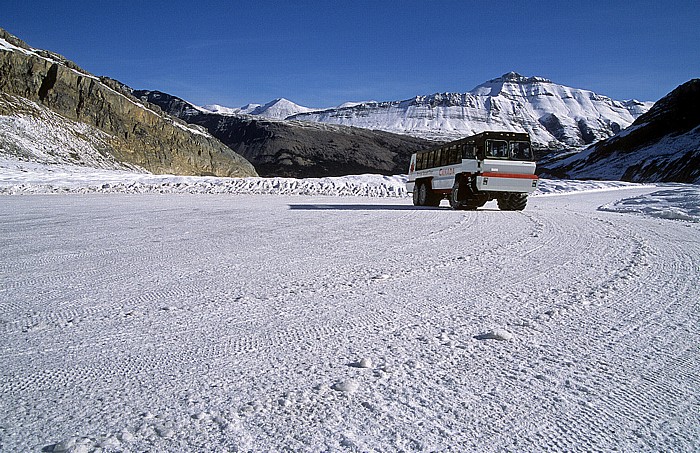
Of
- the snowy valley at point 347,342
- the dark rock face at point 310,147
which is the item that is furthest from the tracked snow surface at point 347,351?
the dark rock face at point 310,147

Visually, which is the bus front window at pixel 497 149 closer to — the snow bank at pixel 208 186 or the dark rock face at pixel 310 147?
the snow bank at pixel 208 186

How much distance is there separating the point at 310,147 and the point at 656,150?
96410 mm

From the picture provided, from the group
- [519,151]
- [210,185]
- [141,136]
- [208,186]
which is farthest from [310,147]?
[519,151]

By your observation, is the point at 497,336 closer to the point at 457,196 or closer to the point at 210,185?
the point at 457,196

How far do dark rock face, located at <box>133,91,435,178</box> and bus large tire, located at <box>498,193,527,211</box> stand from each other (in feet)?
384

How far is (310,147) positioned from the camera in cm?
15812

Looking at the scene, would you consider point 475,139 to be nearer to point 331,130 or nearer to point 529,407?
point 529,407

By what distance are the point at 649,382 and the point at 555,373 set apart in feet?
1.60

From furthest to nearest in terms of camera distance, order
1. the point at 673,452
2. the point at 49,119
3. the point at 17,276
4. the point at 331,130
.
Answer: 1. the point at 331,130
2. the point at 49,119
3. the point at 17,276
4. the point at 673,452

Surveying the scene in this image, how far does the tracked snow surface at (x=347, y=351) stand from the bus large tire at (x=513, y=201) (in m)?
10.1

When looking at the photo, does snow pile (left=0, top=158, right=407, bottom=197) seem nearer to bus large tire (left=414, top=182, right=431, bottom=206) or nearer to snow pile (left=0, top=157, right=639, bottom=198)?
snow pile (left=0, top=157, right=639, bottom=198)

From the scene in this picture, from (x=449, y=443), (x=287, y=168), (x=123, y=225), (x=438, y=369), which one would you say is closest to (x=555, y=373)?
(x=438, y=369)

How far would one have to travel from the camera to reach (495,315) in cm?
374

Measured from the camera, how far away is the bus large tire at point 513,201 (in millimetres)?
16391
